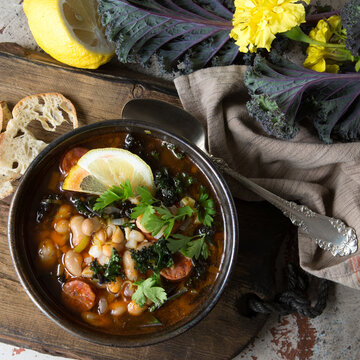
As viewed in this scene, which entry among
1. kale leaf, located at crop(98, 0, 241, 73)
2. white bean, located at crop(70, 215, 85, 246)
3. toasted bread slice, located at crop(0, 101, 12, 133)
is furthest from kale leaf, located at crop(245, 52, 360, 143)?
toasted bread slice, located at crop(0, 101, 12, 133)

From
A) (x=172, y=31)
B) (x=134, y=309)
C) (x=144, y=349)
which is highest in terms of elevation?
(x=172, y=31)

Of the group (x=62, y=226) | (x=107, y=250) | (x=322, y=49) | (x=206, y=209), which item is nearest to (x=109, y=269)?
(x=107, y=250)

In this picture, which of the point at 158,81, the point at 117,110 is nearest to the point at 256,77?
the point at 158,81

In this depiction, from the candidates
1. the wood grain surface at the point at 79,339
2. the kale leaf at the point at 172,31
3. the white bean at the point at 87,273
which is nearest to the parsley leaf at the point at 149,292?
the white bean at the point at 87,273

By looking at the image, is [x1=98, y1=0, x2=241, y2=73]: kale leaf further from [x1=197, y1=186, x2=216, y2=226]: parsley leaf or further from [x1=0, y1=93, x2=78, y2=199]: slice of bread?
[x1=197, y1=186, x2=216, y2=226]: parsley leaf

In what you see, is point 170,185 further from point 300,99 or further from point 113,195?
point 300,99

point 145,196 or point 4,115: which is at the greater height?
point 4,115

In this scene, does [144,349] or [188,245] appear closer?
[188,245]

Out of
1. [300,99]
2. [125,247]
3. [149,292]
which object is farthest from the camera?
[300,99]
